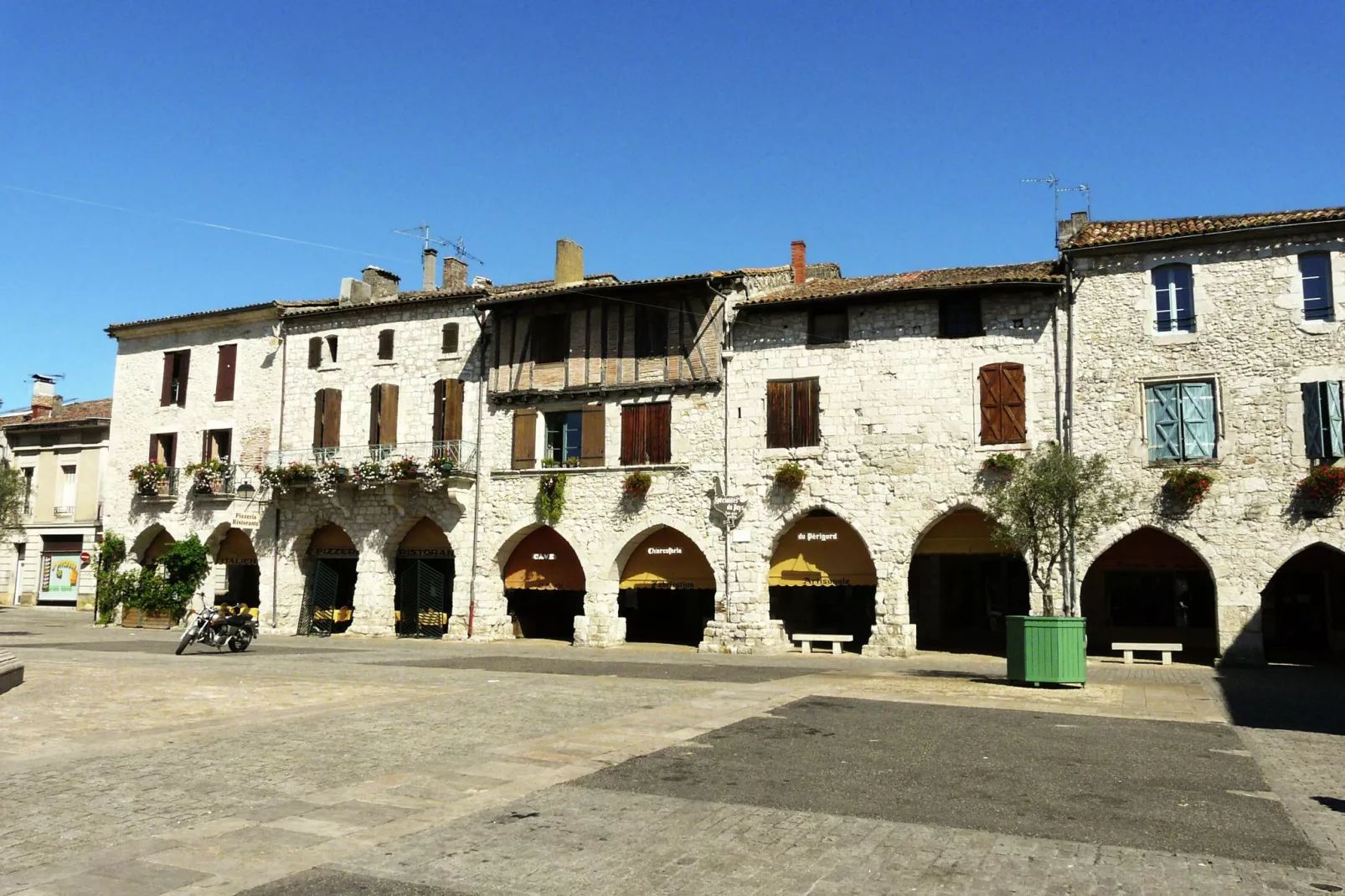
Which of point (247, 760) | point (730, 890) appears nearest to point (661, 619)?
point (247, 760)

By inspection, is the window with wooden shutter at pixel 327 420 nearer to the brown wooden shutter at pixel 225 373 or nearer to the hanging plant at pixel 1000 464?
the brown wooden shutter at pixel 225 373

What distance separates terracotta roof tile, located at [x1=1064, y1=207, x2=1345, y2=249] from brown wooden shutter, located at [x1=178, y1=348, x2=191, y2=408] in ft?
84.7

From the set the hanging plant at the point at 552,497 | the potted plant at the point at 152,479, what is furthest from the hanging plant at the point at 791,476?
the potted plant at the point at 152,479

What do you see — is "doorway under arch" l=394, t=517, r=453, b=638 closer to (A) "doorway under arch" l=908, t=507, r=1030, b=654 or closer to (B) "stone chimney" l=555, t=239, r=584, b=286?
(B) "stone chimney" l=555, t=239, r=584, b=286

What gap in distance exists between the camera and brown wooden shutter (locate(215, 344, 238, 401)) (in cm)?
3128

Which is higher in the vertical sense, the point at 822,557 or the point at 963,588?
the point at 822,557

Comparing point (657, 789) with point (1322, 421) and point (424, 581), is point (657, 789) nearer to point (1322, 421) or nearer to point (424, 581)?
point (1322, 421)

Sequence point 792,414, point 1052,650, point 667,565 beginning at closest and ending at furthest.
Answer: point 1052,650 → point 792,414 → point 667,565

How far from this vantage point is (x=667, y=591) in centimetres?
2992

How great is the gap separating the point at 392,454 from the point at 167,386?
9444mm

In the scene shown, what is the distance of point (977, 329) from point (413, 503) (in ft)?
50.2

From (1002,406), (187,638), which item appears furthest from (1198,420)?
(187,638)

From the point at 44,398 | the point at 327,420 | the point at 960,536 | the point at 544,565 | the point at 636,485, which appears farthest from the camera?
the point at 44,398

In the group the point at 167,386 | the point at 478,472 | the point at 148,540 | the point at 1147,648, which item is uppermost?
the point at 167,386
